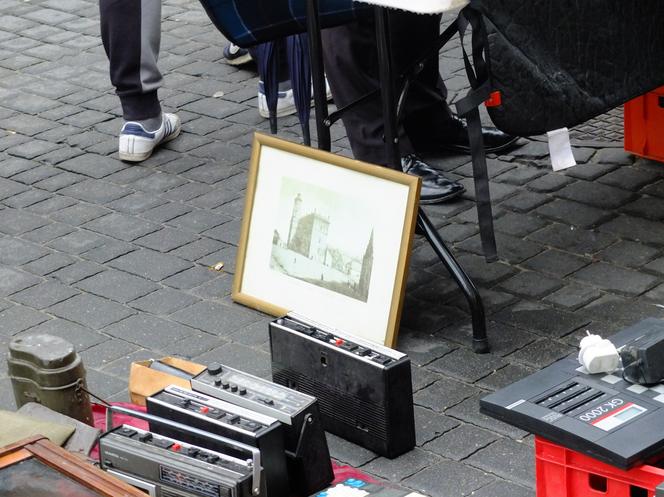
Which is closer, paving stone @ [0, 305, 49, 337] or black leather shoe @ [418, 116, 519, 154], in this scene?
paving stone @ [0, 305, 49, 337]

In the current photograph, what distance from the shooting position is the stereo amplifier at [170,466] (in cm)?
275

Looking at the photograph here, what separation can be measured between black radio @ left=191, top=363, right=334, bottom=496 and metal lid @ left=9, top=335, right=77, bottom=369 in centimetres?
37

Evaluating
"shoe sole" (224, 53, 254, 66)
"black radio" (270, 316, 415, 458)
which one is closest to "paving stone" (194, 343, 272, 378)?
"black radio" (270, 316, 415, 458)

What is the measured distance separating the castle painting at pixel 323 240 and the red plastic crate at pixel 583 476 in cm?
110

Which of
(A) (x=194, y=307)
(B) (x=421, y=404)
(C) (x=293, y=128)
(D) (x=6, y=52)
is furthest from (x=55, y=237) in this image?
(D) (x=6, y=52)

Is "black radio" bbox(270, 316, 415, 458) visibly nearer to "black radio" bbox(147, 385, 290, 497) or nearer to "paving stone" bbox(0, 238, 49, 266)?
"black radio" bbox(147, 385, 290, 497)

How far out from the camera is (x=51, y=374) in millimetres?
3285

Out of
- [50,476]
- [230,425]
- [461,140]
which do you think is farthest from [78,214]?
[50,476]

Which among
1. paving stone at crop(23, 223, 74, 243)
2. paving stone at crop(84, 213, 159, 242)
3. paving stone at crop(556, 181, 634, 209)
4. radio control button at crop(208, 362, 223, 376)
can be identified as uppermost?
radio control button at crop(208, 362, 223, 376)

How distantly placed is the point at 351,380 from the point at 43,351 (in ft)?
2.67

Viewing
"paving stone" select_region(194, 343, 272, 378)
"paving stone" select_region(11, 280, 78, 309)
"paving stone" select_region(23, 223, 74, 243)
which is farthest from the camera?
"paving stone" select_region(23, 223, 74, 243)

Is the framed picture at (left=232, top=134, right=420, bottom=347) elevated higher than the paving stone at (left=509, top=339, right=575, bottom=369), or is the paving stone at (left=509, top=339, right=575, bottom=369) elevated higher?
the framed picture at (left=232, top=134, right=420, bottom=347)

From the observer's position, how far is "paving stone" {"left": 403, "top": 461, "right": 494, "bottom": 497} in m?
3.10

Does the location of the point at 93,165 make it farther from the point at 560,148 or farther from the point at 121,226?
the point at 560,148
